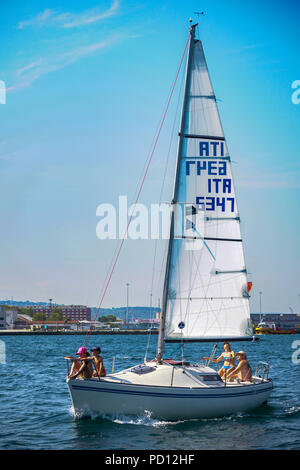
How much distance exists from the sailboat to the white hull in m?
0.44

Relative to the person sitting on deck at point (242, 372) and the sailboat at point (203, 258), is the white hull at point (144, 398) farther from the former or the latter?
the person sitting on deck at point (242, 372)

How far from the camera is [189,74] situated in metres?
20.5

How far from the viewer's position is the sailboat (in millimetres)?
19125

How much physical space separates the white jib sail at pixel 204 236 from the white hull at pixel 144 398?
8.44 feet

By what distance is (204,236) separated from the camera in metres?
20.9

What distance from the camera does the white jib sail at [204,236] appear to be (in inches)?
794

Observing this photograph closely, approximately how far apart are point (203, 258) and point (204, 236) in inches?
32.4

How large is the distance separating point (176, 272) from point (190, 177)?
3581mm

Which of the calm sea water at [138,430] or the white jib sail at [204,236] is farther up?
the white jib sail at [204,236]

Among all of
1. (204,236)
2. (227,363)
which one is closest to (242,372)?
(227,363)

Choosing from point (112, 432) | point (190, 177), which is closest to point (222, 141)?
point (190, 177)

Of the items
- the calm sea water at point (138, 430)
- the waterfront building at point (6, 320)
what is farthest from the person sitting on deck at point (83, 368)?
the waterfront building at point (6, 320)

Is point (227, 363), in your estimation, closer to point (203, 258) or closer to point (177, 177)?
point (203, 258)

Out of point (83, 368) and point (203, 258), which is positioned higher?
point (203, 258)
